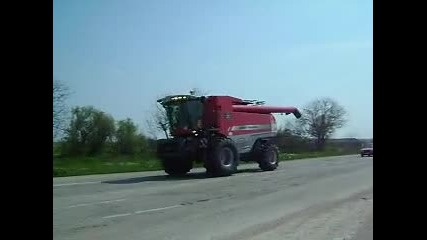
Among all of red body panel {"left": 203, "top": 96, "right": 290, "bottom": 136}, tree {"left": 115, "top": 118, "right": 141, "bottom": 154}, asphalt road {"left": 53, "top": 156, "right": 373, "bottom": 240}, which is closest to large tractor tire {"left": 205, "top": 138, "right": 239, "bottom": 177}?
red body panel {"left": 203, "top": 96, "right": 290, "bottom": 136}

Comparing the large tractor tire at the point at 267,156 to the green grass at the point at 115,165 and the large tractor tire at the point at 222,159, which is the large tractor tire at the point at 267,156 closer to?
the large tractor tire at the point at 222,159

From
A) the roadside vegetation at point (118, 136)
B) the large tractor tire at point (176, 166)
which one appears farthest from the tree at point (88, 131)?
the large tractor tire at point (176, 166)

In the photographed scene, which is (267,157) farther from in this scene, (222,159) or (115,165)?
(115,165)

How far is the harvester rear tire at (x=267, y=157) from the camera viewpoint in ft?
44.0

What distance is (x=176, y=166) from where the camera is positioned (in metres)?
13.7

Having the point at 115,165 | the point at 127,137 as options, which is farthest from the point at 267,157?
the point at 127,137

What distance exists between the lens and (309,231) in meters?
5.78

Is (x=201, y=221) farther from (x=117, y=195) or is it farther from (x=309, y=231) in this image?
(x=117, y=195)

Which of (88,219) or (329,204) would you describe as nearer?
(88,219)

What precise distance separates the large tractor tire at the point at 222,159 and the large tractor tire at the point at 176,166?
0.56m
